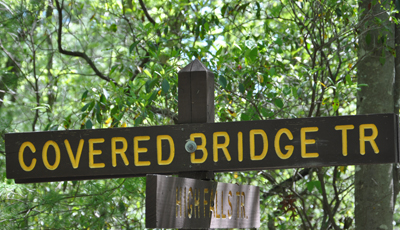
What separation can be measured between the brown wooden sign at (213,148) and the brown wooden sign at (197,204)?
13 centimetres

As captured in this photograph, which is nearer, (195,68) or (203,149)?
(203,149)

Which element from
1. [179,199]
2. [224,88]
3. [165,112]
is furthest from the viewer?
[165,112]

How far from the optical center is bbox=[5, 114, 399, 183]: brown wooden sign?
6.03 ft

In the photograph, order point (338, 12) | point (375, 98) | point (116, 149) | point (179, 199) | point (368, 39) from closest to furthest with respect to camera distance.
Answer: point (179, 199)
point (116, 149)
point (375, 98)
point (368, 39)
point (338, 12)

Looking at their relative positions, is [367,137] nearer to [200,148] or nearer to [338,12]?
[200,148]

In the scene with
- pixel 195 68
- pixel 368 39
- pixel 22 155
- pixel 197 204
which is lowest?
pixel 197 204

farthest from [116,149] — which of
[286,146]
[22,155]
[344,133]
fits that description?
[344,133]

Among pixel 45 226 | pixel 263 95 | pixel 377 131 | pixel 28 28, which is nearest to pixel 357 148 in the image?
pixel 377 131

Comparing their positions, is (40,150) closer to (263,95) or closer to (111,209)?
(263,95)

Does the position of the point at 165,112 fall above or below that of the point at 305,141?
above

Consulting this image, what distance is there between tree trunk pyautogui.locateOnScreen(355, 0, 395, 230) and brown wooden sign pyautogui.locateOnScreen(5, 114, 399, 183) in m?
1.94

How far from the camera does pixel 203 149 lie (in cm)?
188

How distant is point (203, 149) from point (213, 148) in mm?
43

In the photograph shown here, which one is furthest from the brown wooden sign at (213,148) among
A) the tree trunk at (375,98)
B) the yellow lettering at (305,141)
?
the tree trunk at (375,98)
